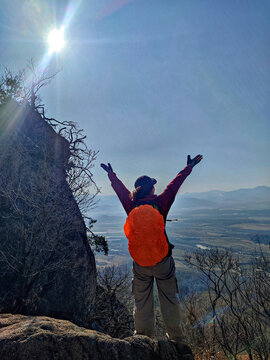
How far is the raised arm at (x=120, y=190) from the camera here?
3.94 m

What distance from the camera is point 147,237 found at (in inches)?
128

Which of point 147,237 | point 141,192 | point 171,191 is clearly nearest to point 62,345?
point 147,237

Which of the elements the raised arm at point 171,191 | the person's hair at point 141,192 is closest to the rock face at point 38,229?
the person's hair at point 141,192

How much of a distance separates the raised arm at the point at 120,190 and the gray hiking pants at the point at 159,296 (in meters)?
1.16

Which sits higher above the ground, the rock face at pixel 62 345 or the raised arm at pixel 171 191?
the raised arm at pixel 171 191

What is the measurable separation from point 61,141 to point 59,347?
9.47 metres

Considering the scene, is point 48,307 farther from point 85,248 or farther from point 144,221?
point 144,221

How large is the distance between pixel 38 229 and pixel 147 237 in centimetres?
375

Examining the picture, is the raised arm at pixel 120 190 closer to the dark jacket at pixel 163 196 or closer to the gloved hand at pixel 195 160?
the dark jacket at pixel 163 196

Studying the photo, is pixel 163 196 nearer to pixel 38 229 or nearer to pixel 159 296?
pixel 159 296

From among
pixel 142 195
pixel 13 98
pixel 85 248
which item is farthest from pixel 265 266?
pixel 13 98

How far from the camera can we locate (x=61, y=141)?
411 inches

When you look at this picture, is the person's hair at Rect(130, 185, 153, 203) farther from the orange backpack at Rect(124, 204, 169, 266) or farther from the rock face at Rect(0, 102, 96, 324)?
the rock face at Rect(0, 102, 96, 324)

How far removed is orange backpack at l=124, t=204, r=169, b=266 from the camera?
3268 mm
